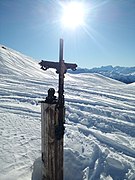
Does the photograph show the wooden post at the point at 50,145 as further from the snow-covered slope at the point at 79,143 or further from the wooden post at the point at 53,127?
the snow-covered slope at the point at 79,143

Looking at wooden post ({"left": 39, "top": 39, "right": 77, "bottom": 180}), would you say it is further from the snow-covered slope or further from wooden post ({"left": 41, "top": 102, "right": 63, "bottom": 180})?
the snow-covered slope

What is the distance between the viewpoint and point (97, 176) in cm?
361

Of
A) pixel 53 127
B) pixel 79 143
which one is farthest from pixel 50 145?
pixel 79 143

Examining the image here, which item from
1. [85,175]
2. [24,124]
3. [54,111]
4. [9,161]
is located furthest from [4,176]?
[24,124]

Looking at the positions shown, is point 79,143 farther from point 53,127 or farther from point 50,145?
point 53,127

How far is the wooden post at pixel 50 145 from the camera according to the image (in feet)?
8.39

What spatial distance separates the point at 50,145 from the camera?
2.62 meters

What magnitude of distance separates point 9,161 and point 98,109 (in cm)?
523

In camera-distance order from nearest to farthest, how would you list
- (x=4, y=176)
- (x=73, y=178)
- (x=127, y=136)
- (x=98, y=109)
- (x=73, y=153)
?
(x=4, y=176) → (x=73, y=178) → (x=73, y=153) → (x=127, y=136) → (x=98, y=109)

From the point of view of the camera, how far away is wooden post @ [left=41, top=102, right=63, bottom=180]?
256cm

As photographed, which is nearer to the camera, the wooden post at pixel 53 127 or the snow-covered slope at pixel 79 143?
the wooden post at pixel 53 127

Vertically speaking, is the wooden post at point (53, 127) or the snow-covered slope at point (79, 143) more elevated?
the wooden post at point (53, 127)

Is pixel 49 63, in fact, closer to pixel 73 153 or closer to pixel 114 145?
pixel 73 153

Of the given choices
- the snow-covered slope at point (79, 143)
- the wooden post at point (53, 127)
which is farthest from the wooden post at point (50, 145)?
the snow-covered slope at point (79, 143)
